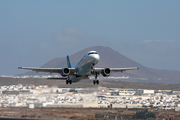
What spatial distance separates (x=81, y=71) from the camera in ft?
227

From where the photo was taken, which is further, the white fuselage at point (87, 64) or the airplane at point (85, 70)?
the airplane at point (85, 70)

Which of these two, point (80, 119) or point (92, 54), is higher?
point (92, 54)

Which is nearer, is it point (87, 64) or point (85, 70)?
point (87, 64)

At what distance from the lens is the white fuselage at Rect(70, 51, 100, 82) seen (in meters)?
65.2

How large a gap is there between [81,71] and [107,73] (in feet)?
20.4

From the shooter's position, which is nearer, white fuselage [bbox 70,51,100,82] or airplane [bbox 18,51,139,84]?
white fuselage [bbox 70,51,100,82]

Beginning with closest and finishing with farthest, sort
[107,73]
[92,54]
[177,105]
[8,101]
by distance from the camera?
[92,54]
[107,73]
[8,101]
[177,105]

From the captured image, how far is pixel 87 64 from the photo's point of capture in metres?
66.4

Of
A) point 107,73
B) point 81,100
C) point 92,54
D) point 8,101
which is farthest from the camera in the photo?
point 8,101

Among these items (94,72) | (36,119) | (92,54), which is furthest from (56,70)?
(36,119)

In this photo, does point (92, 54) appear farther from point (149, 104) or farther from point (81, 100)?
point (149, 104)

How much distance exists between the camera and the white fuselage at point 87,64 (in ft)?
214

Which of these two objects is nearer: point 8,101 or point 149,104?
point 8,101

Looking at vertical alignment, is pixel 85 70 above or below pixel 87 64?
below
